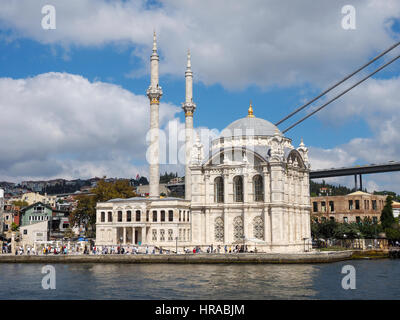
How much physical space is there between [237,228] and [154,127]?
55.3ft

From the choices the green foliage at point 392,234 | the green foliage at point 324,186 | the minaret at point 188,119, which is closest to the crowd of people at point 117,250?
the minaret at point 188,119

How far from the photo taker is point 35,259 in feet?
174

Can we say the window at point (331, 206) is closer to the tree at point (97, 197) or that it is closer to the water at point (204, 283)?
the tree at point (97, 197)

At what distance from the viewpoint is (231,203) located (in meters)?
56.1

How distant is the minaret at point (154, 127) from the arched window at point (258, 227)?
14.1m

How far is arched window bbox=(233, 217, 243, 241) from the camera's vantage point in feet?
183

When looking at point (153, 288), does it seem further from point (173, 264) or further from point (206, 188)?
point (206, 188)

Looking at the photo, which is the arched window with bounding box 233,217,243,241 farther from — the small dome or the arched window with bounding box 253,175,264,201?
the small dome

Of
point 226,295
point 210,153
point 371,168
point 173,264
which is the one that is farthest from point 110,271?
point 371,168

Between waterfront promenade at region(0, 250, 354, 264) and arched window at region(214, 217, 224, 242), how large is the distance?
7.63 m

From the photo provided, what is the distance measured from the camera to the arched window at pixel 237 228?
2198 inches

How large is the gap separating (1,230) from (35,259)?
32.1 m

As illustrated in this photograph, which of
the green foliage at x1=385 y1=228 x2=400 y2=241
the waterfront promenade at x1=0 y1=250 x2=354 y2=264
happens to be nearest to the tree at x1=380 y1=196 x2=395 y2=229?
the green foliage at x1=385 y1=228 x2=400 y2=241

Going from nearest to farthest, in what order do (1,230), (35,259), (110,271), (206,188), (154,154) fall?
(110,271) → (35,259) → (206,188) → (154,154) → (1,230)
